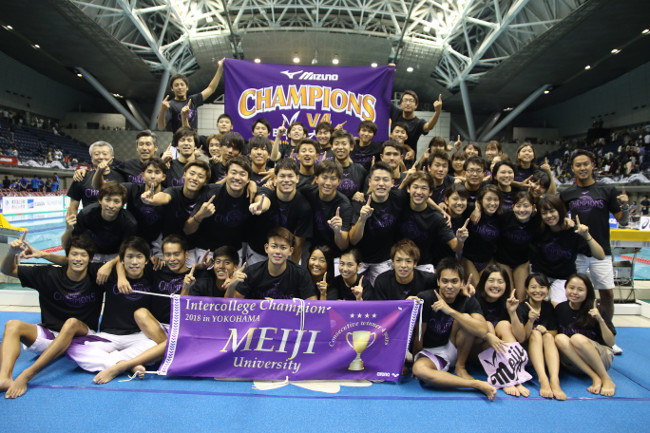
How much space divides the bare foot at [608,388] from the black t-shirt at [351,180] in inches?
123

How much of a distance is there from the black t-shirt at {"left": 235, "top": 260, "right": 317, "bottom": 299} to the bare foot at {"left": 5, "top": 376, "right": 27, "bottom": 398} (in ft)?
6.16

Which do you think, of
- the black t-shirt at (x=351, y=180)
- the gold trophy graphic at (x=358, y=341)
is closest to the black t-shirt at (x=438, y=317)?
the gold trophy graphic at (x=358, y=341)

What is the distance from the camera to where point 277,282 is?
12.3ft

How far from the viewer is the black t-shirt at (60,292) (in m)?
3.74

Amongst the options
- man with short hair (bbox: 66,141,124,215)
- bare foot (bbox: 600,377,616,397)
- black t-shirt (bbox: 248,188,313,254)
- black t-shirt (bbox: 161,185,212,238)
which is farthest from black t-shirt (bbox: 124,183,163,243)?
bare foot (bbox: 600,377,616,397)

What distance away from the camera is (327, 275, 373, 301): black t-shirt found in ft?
12.6

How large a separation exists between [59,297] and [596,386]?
515cm

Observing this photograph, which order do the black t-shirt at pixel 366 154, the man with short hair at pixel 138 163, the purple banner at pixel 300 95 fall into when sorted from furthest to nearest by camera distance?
the purple banner at pixel 300 95 → the black t-shirt at pixel 366 154 → the man with short hair at pixel 138 163

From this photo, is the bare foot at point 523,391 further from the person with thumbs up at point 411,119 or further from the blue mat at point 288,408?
the person with thumbs up at point 411,119

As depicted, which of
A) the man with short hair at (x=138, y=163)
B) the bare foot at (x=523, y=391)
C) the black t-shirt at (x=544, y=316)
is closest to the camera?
the bare foot at (x=523, y=391)

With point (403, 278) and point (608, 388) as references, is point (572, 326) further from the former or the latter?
point (403, 278)

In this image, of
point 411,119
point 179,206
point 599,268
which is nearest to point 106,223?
point 179,206

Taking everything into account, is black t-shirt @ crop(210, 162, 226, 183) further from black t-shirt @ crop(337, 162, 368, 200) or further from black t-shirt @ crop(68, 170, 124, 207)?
black t-shirt @ crop(337, 162, 368, 200)

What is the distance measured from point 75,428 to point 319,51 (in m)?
25.0
